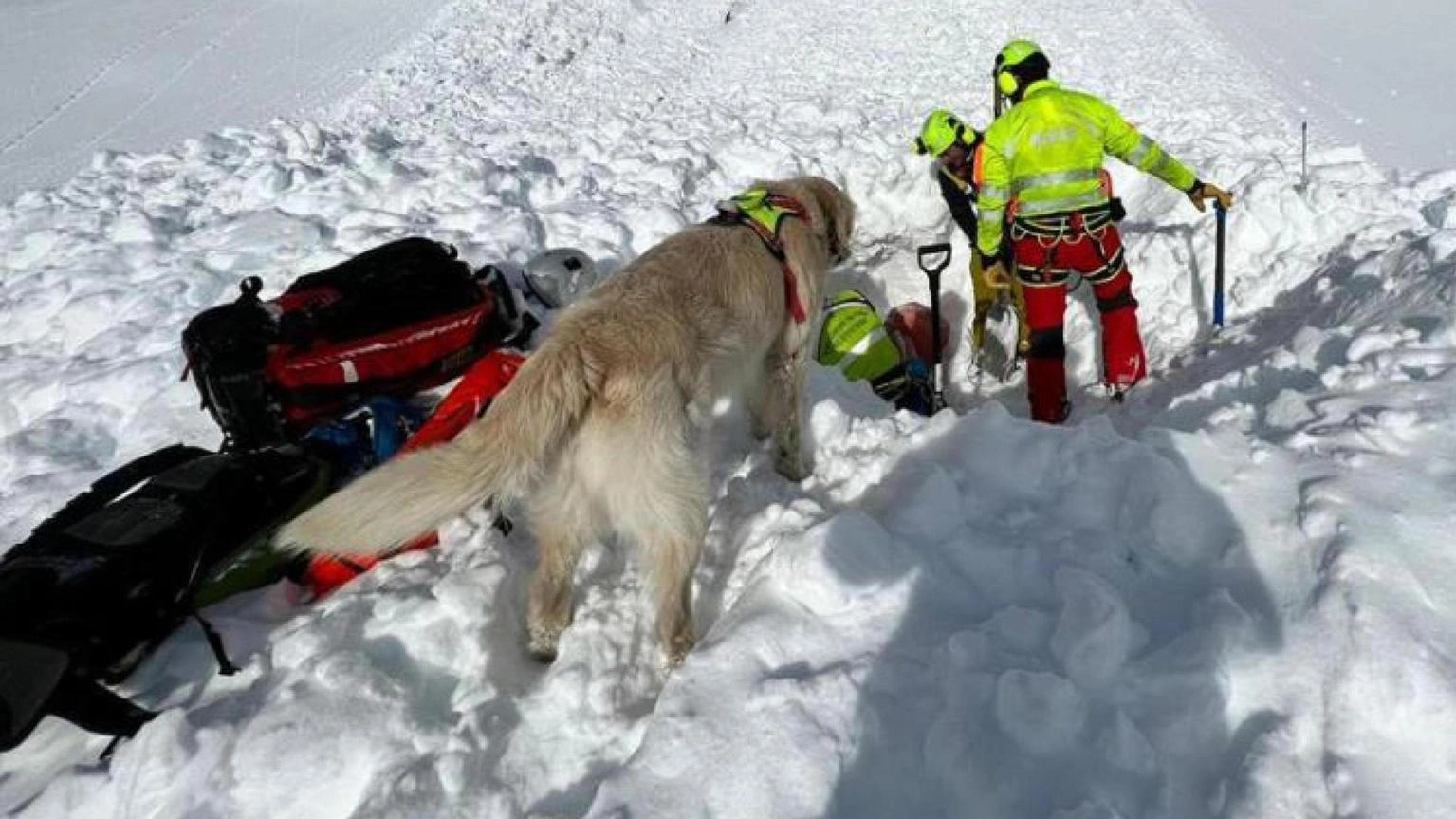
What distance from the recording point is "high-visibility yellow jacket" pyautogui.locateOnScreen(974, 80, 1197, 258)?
4410mm

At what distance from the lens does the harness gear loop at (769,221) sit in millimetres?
3850

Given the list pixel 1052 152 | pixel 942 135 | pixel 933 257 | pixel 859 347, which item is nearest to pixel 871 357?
pixel 859 347

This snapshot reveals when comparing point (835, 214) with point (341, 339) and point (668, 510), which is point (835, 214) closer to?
point (668, 510)

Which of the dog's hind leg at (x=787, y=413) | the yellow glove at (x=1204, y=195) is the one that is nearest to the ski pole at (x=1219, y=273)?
the yellow glove at (x=1204, y=195)

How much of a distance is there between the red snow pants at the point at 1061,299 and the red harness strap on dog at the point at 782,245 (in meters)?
1.39

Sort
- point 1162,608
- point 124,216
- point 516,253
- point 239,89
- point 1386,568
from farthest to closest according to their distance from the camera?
point 239,89, point 124,216, point 516,253, point 1162,608, point 1386,568

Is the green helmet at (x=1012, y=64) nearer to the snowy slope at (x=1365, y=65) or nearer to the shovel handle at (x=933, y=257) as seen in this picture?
the shovel handle at (x=933, y=257)

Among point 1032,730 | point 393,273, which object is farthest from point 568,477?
point 393,273

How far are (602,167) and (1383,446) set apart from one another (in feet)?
20.5

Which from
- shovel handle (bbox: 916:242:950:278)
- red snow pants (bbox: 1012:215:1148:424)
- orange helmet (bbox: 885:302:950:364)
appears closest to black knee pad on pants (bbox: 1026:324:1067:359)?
red snow pants (bbox: 1012:215:1148:424)

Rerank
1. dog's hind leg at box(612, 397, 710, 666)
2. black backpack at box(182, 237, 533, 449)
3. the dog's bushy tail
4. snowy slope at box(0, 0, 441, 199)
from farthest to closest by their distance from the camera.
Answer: snowy slope at box(0, 0, 441, 199)
black backpack at box(182, 237, 533, 449)
dog's hind leg at box(612, 397, 710, 666)
the dog's bushy tail

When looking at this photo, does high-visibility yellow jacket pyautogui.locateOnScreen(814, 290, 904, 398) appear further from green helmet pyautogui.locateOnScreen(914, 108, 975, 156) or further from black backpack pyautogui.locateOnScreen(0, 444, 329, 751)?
black backpack pyautogui.locateOnScreen(0, 444, 329, 751)

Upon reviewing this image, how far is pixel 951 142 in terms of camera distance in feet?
18.5

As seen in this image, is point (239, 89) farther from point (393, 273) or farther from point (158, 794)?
point (158, 794)
